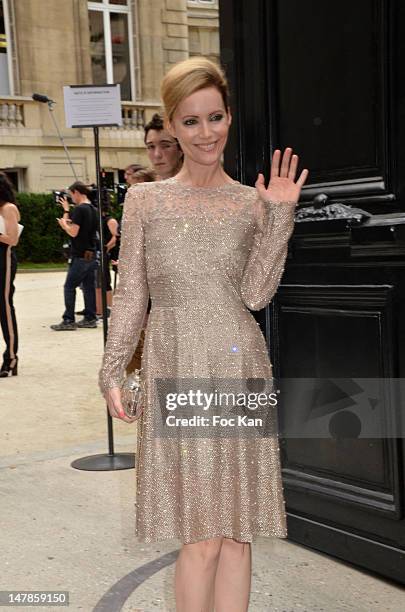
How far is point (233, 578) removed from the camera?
2.37 metres

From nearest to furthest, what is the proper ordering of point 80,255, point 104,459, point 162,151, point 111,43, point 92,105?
point 162,151 < point 104,459 < point 92,105 < point 80,255 < point 111,43

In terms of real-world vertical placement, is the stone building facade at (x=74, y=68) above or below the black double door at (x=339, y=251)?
above

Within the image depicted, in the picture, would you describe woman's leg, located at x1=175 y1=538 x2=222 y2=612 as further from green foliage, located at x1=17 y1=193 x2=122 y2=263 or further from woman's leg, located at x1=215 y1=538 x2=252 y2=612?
green foliage, located at x1=17 y1=193 x2=122 y2=263

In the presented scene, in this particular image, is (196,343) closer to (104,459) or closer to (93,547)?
(93,547)

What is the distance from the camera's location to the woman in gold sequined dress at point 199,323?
7.46 ft

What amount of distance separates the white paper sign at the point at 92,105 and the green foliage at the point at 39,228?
19.2 meters

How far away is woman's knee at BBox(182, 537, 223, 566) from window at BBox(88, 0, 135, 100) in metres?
25.8

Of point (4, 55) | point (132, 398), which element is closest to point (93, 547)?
point (132, 398)

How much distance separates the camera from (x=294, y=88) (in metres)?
3.39

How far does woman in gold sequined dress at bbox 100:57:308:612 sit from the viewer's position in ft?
7.46

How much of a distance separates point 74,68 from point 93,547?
2333cm

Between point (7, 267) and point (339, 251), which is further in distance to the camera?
point (7, 267)

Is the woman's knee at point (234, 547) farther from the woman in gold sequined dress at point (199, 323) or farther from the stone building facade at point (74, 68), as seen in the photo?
the stone building facade at point (74, 68)

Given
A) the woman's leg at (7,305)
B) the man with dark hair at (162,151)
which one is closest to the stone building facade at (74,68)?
the woman's leg at (7,305)
